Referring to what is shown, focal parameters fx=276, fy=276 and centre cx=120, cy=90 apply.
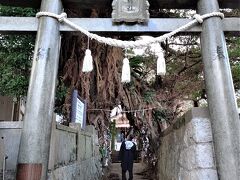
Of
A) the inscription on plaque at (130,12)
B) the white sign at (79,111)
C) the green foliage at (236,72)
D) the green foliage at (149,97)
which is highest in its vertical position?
the green foliage at (236,72)

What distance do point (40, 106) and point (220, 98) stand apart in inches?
75.9

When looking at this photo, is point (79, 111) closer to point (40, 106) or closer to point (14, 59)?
point (14, 59)

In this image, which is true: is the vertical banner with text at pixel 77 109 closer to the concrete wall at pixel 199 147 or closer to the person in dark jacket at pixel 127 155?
the person in dark jacket at pixel 127 155

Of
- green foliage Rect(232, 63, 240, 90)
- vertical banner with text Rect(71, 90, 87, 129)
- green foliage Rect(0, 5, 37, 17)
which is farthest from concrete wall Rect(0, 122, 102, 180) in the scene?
green foliage Rect(232, 63, 240, 90)

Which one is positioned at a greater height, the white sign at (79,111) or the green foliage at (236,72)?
the green foliage at (236,72)

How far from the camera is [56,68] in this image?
10.5ft

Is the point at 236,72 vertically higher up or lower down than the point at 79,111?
higher up

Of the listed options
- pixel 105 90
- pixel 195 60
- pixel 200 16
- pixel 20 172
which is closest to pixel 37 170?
pixel 20 172

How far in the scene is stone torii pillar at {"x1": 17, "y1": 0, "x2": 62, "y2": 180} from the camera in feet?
9.08

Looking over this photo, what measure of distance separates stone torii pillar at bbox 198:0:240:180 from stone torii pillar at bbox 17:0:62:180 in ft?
5.79

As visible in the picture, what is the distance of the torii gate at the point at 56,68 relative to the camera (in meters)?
2.80

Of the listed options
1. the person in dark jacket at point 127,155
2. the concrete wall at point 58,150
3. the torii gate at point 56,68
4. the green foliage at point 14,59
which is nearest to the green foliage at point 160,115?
the person in dark jacket at point 127,155

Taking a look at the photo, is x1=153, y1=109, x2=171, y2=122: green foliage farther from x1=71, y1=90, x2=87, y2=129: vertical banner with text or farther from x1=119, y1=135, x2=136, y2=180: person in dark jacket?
x1=71, y1=90, x2=87, y2=129: vertical banner with text

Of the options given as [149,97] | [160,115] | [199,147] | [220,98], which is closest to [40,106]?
[199,147]
